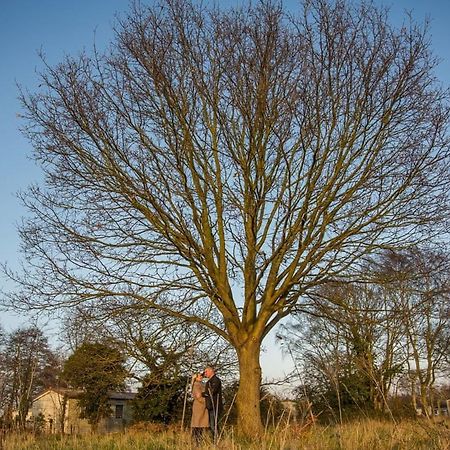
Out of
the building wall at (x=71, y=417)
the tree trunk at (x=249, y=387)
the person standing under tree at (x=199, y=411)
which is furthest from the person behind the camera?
the tree trunk at (x=249, y=387)

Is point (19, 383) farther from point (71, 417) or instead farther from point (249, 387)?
point (71, 417)

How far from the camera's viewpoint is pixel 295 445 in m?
4.37

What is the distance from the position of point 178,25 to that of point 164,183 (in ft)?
10.7

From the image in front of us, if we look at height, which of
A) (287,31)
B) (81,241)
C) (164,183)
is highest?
(287,31)

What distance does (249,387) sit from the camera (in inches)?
468

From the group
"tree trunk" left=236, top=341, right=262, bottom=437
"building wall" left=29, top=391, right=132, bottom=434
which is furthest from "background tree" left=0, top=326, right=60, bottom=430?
"tree trunk" left=236, top=341, right=262, bottom=437

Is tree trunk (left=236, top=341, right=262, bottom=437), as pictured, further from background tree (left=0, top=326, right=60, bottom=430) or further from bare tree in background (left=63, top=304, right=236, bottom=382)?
background tree (left=0, top=326, right=60, bottom=430)

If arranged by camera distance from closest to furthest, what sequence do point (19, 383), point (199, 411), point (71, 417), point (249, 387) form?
point (19, 383), point (199, 411), point (249, 387), point (71, 417)

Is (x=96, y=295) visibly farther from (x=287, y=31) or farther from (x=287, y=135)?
(x=287, y=31)

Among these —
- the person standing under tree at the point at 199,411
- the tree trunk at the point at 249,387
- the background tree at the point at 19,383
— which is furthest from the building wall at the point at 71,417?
the tree trunk at the point at 249,387

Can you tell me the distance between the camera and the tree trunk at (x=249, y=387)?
38.0 ft

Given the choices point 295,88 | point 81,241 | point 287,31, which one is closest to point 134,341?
point 81,241

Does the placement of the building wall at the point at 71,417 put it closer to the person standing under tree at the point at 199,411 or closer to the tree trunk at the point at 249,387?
the person standing under tree at the point at 199,411

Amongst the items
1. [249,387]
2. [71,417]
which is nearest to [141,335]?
[249,387]
